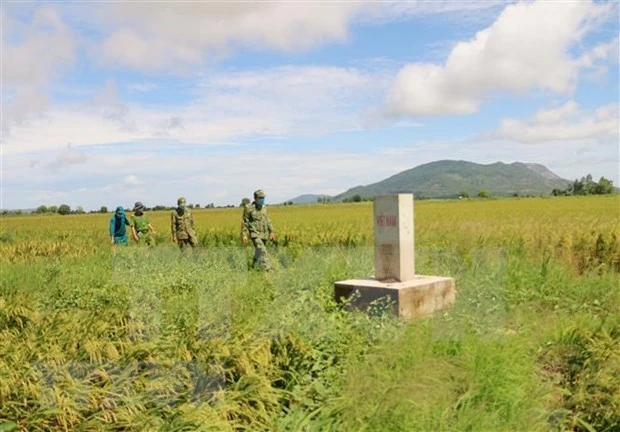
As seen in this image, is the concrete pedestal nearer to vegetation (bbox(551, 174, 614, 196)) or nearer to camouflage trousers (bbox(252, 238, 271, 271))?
camouflage trousers (bbox(252, 238, 271, 271))

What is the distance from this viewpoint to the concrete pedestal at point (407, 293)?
704cm

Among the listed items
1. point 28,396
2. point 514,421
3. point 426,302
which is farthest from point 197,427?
point 426,302

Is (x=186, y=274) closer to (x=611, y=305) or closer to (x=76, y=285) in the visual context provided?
(x=76, y=285)

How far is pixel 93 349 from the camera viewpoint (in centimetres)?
493

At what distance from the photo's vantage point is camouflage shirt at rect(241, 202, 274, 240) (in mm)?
11508

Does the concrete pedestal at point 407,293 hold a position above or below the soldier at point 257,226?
below

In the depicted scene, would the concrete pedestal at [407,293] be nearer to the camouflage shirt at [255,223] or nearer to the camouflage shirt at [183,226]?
the camouflage shirt at [255,223]

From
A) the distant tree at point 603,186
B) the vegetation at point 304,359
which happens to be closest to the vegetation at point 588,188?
the distant tree at point 603,186

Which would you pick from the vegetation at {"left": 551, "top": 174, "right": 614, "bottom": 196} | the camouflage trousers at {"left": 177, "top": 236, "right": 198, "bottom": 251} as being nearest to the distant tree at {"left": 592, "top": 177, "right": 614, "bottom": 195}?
the vegetation at {"left": 551, "top": 174, "right": 614, "bottom": 196}

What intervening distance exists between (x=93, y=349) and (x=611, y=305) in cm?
604

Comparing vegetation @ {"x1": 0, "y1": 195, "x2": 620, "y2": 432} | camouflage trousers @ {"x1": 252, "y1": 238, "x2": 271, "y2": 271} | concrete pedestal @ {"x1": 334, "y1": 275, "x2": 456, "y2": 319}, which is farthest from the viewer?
camouflage trousers @ {"x1": 252, "y1": 238, "x2": 271, "y2": 271}

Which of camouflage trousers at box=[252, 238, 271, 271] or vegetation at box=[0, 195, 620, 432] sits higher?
camouflage trousers at box=[252, 238, 271, 271]

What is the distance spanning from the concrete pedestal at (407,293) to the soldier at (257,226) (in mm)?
4005

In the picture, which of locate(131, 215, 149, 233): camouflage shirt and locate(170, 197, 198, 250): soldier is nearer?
locate(170, 197, 198, 250): soldier
